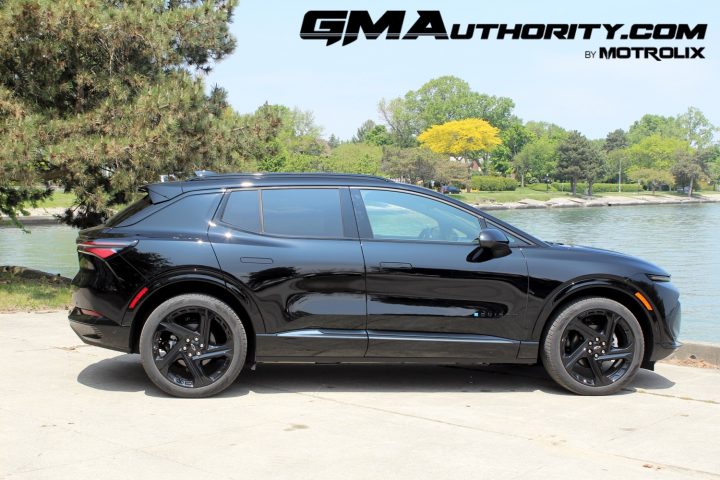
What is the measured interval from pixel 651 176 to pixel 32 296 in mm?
133011

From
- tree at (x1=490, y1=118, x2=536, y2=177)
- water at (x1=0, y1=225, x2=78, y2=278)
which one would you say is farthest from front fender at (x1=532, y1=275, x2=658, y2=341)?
tree at (x1=490, y1=118, x2=536, y2=177)

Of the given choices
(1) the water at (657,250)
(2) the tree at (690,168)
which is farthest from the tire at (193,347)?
(2) the tree at (690,168)

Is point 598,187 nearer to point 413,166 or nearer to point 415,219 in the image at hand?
point 413,166

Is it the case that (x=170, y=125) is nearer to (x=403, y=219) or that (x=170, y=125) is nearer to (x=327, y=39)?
(x=327, y=39)

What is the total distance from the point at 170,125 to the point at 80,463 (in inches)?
390

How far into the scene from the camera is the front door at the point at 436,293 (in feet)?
20.2

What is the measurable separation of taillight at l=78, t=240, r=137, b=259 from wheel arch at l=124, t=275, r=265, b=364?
1.19ft

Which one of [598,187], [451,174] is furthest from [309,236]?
[598,187]

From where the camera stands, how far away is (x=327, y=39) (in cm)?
1884

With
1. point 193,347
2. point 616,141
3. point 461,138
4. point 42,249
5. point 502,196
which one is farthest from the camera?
point 616,141

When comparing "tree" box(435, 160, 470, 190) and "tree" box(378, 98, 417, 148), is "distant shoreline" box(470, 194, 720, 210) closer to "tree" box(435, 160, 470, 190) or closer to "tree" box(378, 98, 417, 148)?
"tree" box(435, 160, 470, 190)

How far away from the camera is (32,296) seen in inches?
439

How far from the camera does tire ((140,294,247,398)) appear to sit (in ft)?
19.9

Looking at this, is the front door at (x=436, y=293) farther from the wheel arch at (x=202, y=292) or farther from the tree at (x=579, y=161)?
the tree at (x=579, y=161)
